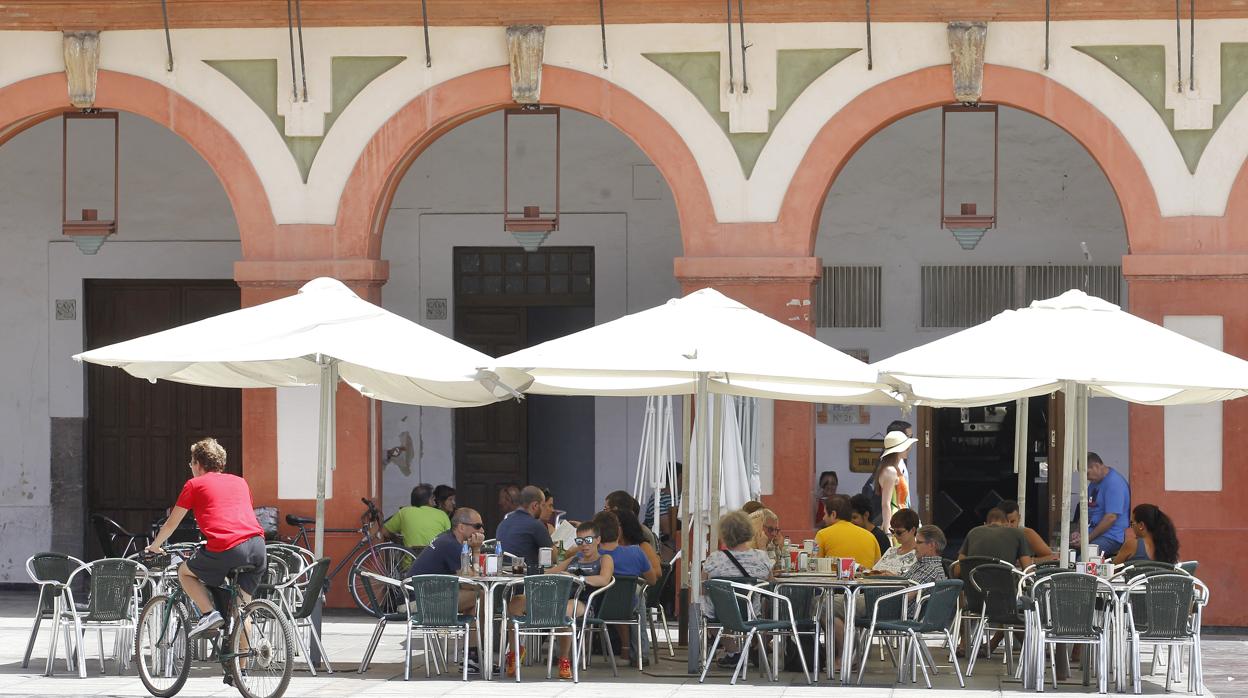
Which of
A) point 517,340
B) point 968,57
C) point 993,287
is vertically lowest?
point 517,340

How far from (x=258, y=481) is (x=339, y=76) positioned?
341 centimetres

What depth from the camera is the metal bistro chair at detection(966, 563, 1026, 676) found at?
463 inches

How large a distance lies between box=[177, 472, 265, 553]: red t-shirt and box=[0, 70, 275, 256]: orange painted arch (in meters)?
5.11

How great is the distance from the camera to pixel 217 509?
418 inches

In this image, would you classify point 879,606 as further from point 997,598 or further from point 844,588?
point 997,598

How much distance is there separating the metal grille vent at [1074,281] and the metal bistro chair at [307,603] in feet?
27.4

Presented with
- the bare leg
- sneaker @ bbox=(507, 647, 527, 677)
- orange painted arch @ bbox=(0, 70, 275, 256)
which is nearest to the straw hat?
sneaker @ bbox=(507, 647, 527, 677)

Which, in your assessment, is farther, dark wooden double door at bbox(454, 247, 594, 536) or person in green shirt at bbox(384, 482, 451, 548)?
dark wooden double door at bbox(454, 247, 594, 536)

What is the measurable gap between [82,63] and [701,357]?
6.92m

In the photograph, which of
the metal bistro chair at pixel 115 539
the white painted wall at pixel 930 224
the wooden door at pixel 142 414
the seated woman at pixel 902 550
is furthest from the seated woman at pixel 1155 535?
the wooden door at pixel 142 414

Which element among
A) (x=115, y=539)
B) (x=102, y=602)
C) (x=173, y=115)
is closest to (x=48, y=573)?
(x=102, y=602)

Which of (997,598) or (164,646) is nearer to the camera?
(164,646)

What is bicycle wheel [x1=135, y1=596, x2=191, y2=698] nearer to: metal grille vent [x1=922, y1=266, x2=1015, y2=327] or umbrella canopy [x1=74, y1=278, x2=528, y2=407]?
umbrella canopy [x1=74, y1=278, x2=528, y2=407]

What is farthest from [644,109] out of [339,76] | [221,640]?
[221,640]
